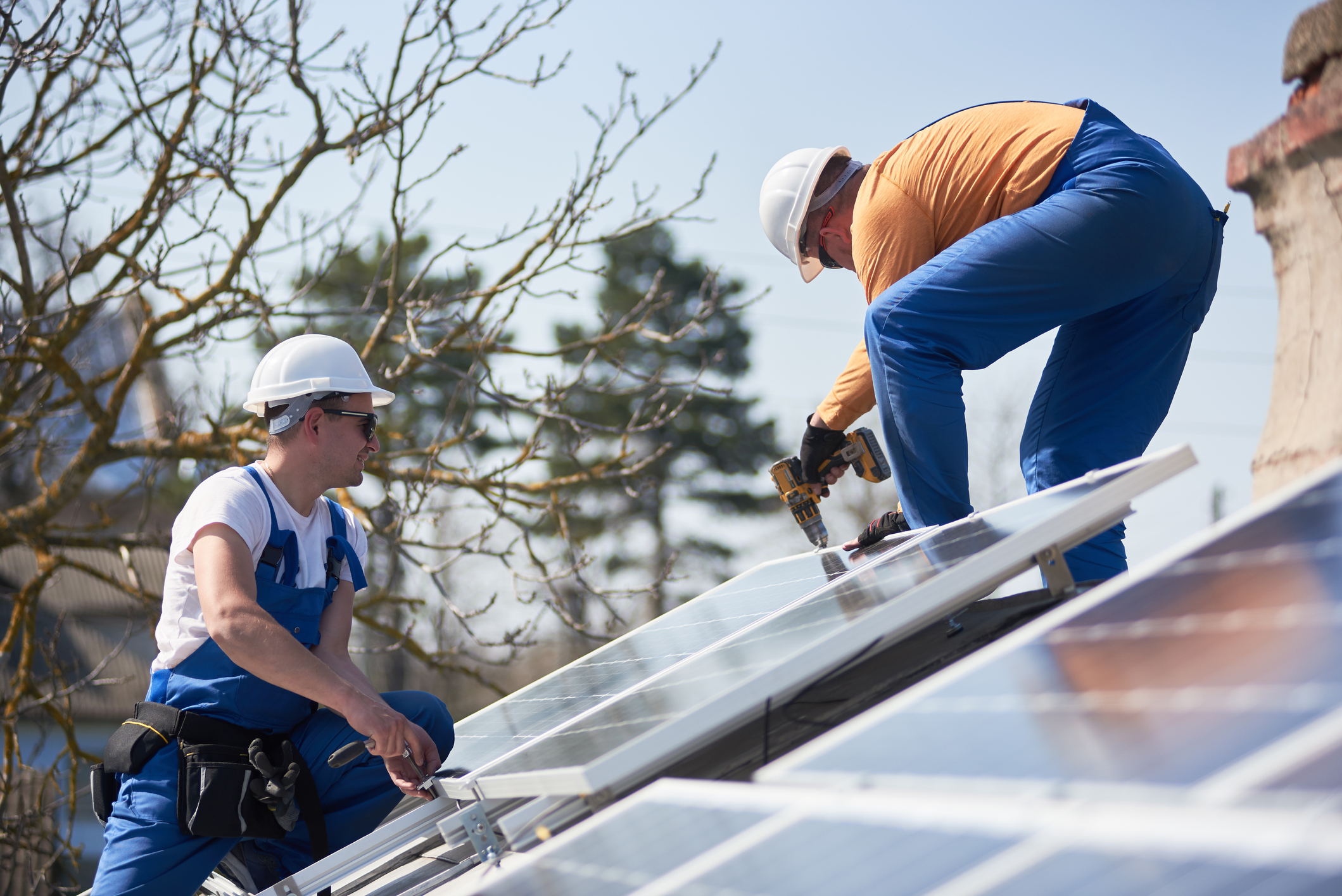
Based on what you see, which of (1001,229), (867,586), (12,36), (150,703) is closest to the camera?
(867,586)

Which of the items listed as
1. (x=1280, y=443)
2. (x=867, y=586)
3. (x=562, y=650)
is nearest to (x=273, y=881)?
(x=867, y=586)

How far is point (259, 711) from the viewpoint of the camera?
355 cm

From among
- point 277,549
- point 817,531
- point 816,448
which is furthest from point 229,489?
point 817,531

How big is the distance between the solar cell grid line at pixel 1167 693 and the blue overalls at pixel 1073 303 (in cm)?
144

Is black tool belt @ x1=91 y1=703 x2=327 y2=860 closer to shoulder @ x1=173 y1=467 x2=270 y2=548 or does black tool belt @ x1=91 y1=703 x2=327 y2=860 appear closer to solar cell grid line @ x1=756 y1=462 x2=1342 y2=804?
shoulder @ x1=173 y1=467 x2=270 y2=548

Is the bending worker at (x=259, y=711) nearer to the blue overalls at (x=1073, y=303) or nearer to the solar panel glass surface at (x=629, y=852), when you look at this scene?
the solar panel glass surface at (x=629, y=852)

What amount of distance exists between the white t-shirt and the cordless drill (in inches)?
73.3

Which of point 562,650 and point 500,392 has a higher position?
point 500,392

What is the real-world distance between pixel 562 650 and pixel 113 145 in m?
28.5

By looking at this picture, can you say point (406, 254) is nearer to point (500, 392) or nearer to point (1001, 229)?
point (500, 392)

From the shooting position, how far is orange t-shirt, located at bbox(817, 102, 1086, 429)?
11.1 feet

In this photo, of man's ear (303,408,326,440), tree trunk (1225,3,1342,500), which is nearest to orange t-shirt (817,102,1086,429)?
tree trunk (1225,3,1342,500)

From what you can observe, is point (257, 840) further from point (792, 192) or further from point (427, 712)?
point (792, 192)

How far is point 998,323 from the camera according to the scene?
3.26m
